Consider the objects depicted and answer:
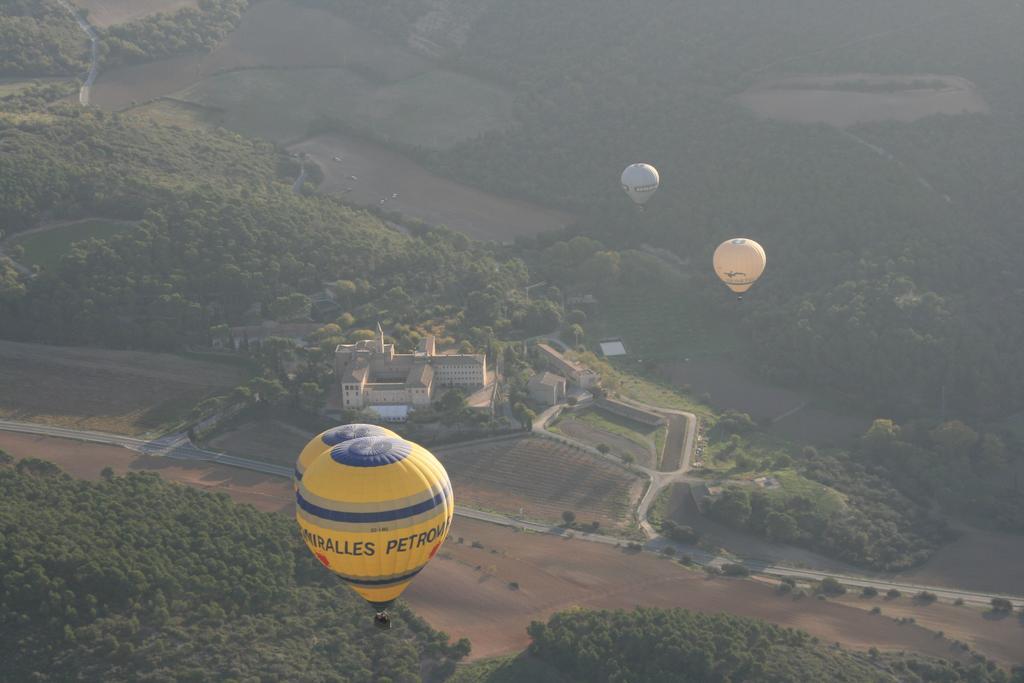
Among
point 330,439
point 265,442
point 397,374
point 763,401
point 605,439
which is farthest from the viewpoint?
point 763,401

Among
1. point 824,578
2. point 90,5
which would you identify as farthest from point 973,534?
point 90,5

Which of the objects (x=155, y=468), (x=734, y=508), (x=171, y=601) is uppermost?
(x=734, y=508)

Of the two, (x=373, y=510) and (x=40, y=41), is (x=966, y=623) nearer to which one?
(x=373, y=510)

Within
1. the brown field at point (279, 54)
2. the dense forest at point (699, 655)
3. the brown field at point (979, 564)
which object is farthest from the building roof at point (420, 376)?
the brown field at point (279, 54)

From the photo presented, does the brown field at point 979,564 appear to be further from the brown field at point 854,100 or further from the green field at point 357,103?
the green field at point 357,103

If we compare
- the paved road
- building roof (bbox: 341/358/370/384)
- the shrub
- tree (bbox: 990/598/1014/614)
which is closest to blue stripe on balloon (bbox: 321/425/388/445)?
the paved road

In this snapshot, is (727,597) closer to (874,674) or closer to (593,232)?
(874,674)

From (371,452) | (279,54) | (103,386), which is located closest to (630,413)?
(103,386)
